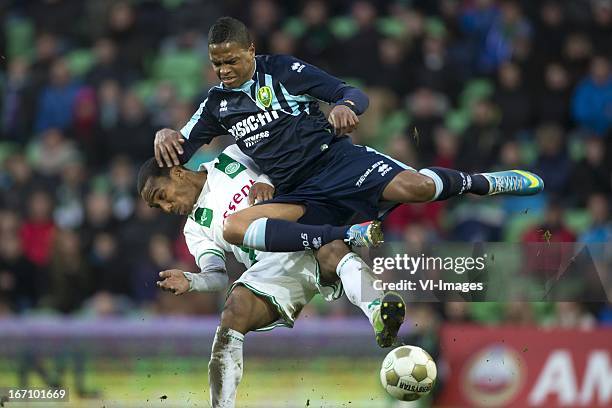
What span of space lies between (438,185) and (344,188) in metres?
0.59

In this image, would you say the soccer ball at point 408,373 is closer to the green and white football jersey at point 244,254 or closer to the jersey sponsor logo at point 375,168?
the green and white football jersey at point 244,254

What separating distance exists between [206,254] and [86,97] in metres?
6.50

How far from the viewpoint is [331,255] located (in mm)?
7621

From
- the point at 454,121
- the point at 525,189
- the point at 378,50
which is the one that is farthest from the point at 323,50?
the point at 525,189

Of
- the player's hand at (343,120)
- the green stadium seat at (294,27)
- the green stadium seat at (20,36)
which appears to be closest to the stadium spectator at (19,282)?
the green stadium seat at (20,36)

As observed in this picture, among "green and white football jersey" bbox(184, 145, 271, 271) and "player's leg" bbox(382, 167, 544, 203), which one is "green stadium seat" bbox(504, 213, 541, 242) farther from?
"green and white football jersey" bbox(184, 145, 271, 271)

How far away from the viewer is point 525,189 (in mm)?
8203

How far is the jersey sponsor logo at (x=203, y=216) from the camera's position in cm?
819

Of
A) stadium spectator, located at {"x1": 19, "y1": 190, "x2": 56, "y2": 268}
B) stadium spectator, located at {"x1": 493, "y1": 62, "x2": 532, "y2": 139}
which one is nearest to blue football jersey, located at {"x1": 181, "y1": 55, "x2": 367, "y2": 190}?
stadium spectator, located at {"x1": 493, "y1": 62, "x2": 532, "y2": 139}

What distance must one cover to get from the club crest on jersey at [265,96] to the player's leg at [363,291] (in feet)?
3.24

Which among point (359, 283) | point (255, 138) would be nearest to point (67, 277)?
point (255, 138)

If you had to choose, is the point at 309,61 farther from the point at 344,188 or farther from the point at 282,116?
the point at 344,188

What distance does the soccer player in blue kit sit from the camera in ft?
25.2

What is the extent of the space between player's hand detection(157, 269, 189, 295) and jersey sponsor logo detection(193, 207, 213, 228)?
55 cm
